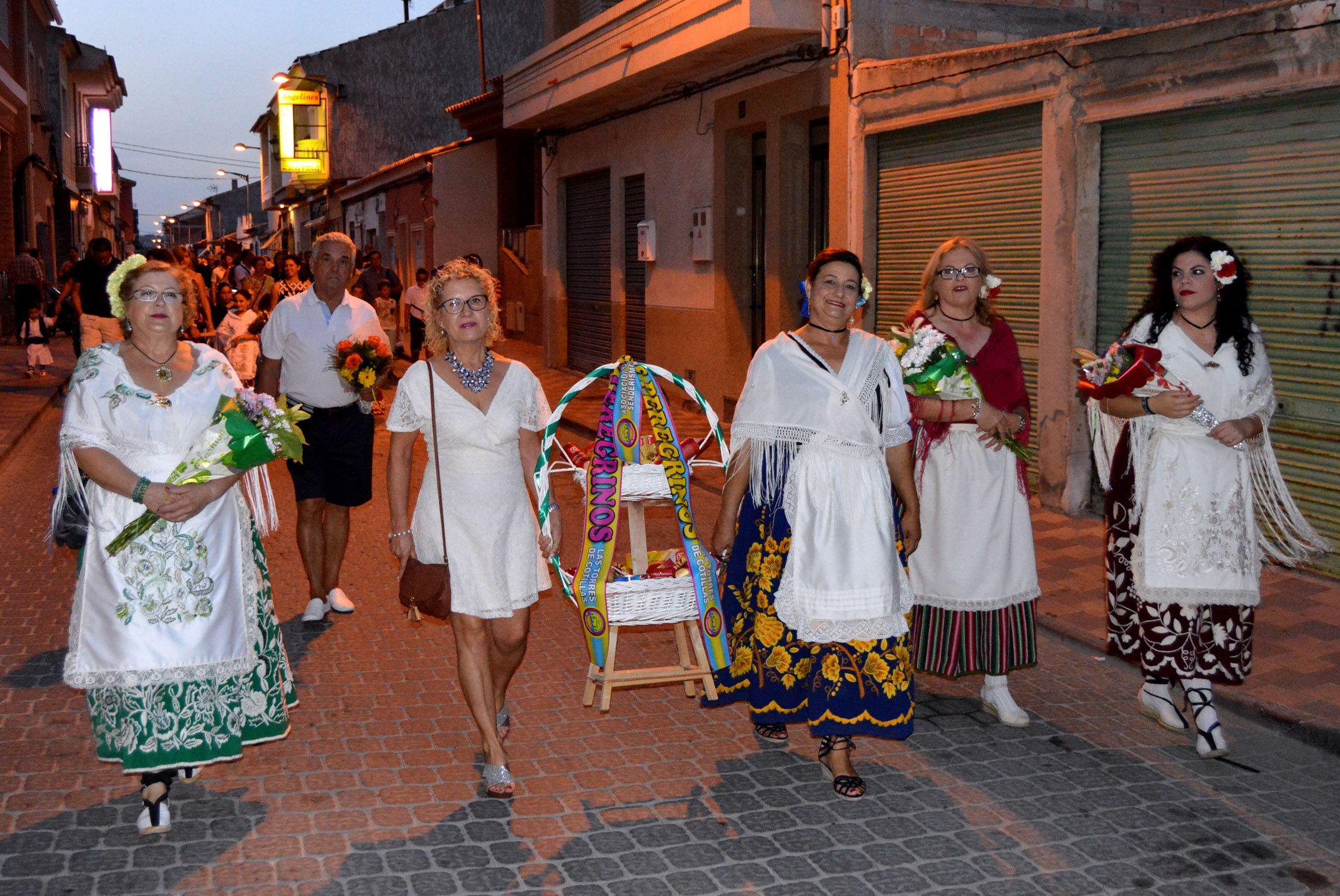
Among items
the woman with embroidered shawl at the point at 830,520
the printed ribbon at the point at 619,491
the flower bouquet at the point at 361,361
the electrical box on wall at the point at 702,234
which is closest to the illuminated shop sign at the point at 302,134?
the electrical box on wall at the point at 702,234

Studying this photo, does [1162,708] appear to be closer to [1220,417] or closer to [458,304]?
[1220,417]

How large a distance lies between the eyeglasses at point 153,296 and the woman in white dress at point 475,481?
2.78 ft

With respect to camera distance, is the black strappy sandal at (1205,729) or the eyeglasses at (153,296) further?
the black strappy sandal at (1205,729)

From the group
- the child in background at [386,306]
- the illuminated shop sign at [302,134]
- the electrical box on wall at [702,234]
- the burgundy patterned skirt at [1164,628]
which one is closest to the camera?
the burgundy patterned skirt at [1164,628]

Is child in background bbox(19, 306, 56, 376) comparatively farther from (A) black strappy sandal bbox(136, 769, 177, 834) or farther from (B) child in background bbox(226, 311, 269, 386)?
(A) black strappy sandal bbox(136, 769, 177, 834)

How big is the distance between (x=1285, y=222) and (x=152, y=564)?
6851 mm

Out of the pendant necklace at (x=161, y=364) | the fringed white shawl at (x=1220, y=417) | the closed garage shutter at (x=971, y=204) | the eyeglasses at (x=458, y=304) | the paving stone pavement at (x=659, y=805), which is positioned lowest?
the paving stone pavement at (x=659, y=805)

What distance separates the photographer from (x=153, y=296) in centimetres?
446

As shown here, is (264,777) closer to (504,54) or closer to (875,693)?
(875,693)

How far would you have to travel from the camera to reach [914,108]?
11328mm

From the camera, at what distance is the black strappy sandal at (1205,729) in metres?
5.16

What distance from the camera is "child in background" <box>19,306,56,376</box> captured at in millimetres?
18531

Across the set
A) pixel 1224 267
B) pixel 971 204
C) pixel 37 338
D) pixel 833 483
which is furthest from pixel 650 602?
pixel 37 338

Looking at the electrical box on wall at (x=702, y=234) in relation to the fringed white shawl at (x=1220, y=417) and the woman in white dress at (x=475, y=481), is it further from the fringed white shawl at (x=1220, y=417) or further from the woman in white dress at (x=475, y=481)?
the woman in white dress at (x=475, y=481)
